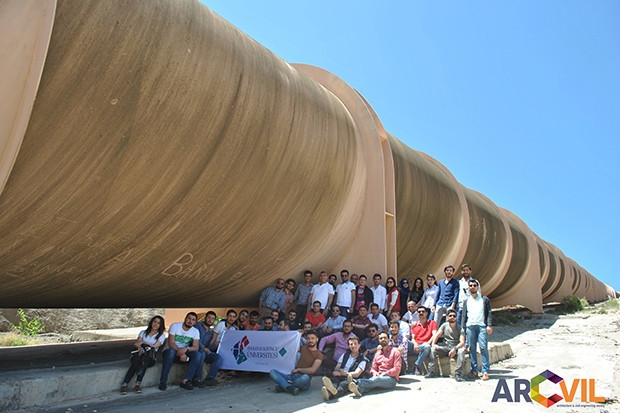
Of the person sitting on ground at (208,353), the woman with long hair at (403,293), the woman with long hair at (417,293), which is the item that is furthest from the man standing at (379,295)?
the person sitting on ground at (208,353)

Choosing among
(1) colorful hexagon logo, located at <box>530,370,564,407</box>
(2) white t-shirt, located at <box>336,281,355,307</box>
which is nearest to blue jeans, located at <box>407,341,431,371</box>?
(1) colorful hexagon logo, located at <box>530,370,564,407</box>

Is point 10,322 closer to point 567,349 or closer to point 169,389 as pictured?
point 169,389

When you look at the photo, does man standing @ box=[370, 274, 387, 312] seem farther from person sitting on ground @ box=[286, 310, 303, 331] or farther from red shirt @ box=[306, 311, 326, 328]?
person sitting on ground @ box=[286, 310, 303, 331]

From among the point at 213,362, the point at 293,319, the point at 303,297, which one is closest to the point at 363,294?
the point at 303,297

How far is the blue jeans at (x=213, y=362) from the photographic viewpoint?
554cm

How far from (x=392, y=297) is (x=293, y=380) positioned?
8.97 ft

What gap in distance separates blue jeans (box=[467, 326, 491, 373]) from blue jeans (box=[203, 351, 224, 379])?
9.64 ft

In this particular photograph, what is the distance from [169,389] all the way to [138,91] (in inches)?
122

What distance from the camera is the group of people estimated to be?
5109 mm

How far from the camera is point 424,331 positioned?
607 cm

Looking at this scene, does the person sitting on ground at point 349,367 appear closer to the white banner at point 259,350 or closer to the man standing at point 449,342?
the white banner at point 259,350

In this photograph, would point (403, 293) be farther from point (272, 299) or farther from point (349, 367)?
point (349, 367)

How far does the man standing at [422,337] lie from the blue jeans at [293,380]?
159cm

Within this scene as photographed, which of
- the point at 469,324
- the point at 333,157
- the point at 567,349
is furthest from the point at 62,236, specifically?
the point at 567,349
